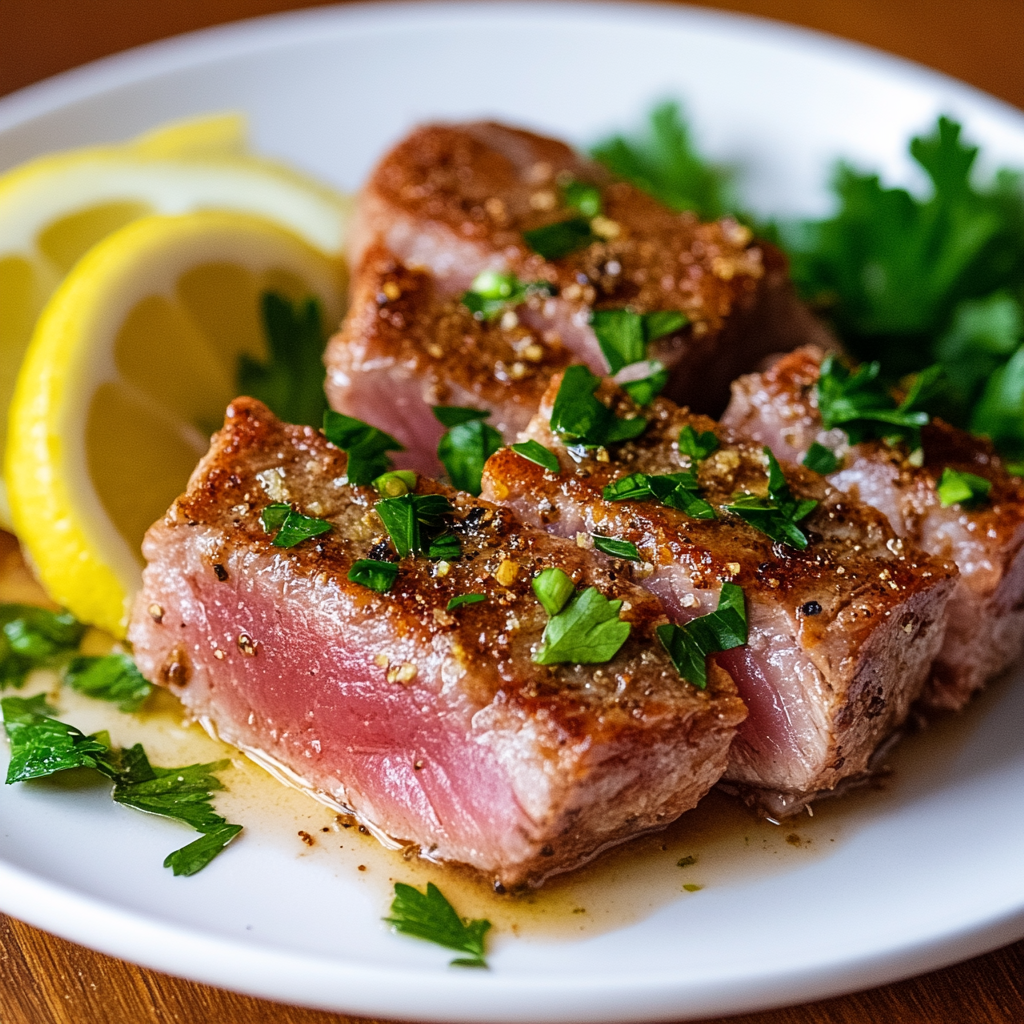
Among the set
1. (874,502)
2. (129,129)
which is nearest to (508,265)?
(874,502)

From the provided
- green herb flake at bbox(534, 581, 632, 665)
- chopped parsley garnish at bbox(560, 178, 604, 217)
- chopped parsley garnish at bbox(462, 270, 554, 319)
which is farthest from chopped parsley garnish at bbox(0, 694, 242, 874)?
chopped parsley garnish at bbox(560, 178, 604, 217)

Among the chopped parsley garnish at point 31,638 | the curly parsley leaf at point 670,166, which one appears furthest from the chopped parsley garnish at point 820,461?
the chopped parsley garnish at point 31,638

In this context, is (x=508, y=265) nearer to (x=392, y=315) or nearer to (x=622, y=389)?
(x=392, y=315)

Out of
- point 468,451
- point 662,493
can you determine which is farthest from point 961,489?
point 468,451

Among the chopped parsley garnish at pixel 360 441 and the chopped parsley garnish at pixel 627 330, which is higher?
the chopped parsley garnish at pixel 627 330

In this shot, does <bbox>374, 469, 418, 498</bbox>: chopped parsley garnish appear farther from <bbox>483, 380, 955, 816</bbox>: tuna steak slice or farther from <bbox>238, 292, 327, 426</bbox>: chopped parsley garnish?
<bbox>238, 292, 327, 426</bbox>: chopped parsley garnish

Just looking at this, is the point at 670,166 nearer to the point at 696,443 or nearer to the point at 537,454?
the point at 696,443

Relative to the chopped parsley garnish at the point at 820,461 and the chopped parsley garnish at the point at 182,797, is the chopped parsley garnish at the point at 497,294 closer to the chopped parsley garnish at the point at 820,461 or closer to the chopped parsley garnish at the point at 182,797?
the chopped parsley garnish at the point at 820,461
